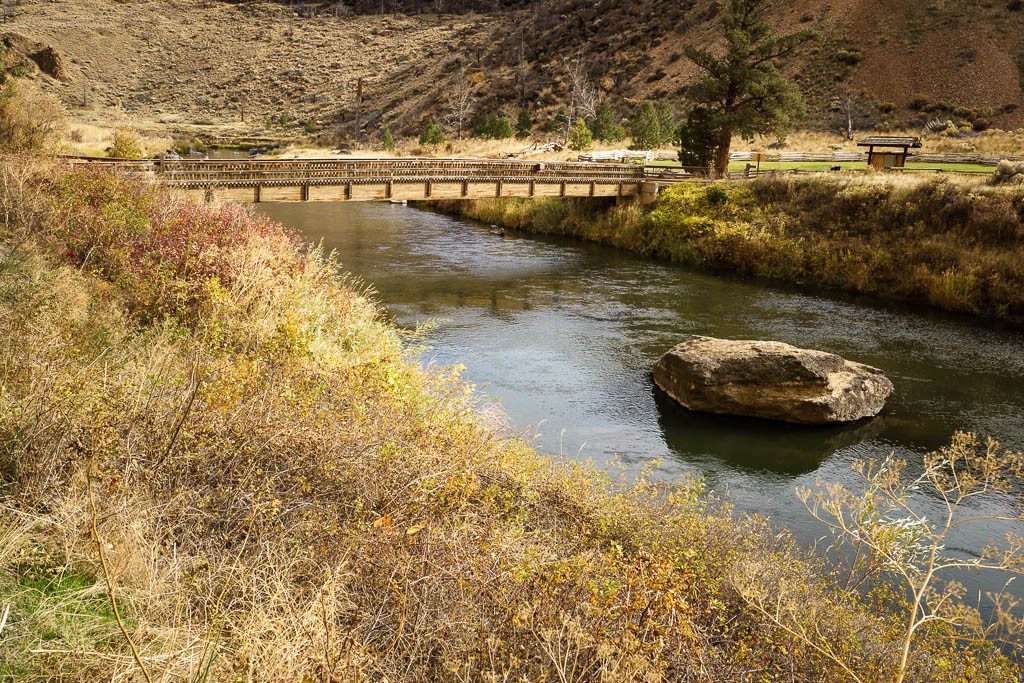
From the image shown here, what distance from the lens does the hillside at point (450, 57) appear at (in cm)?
5838

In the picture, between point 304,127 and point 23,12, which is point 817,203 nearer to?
point 304,127

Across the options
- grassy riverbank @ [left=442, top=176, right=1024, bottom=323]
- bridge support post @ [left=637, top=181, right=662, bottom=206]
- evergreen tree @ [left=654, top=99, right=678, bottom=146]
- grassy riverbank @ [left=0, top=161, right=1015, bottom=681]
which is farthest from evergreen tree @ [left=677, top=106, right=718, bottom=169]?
grassy riverbank @ [left=0, top=161, right=1015, bottom=681]

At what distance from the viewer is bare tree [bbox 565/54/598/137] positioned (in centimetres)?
5744

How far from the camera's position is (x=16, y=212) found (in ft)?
40.5

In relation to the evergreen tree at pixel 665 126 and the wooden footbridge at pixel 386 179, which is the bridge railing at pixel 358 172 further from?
the evergreen tree at pixel 665 126

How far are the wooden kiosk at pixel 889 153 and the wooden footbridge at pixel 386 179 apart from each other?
7.74 meters

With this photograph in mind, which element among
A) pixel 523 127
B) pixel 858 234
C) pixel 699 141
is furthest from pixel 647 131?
pixel 858 234

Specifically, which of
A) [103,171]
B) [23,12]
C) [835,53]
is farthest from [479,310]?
[23,12]

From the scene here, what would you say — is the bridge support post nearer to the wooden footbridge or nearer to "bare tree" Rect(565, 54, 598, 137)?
the wooden footbridge

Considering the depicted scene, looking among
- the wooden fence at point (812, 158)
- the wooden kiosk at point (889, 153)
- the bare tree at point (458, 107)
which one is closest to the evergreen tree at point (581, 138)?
the wooden fence at point (812, 158)

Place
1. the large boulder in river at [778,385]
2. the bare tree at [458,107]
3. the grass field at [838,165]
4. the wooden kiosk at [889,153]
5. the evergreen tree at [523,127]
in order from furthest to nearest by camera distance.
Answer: the bare tree at [458,107]
the evergreen tree at [523,127]
the grass field at [838,165]
the wooden kiosk at [889,153]
the large boulder in river at [778,385]

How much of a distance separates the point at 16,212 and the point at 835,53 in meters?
65.7

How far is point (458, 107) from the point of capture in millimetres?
67312

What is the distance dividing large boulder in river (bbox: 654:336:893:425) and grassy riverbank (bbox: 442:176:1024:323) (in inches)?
384
